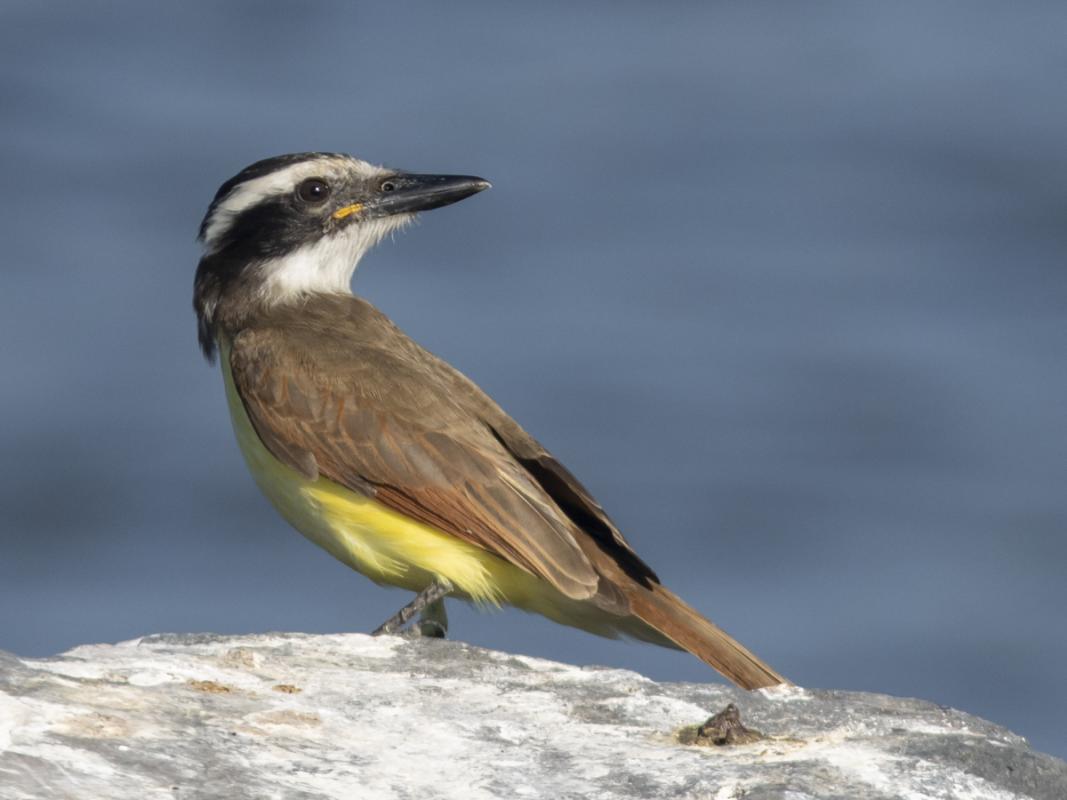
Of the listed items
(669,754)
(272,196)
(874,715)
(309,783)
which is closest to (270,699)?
(309,783)

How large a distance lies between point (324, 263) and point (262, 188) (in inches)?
18.5

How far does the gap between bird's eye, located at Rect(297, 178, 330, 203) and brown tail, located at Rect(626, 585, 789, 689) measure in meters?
2.85

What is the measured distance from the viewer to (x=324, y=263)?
29.7ft

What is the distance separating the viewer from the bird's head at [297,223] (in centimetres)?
885

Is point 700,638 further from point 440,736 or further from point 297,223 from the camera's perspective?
point 297,223

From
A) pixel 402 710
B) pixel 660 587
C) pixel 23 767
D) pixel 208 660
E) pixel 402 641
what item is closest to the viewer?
pixel 23 767

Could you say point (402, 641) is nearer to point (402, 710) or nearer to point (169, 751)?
point (402, 710)

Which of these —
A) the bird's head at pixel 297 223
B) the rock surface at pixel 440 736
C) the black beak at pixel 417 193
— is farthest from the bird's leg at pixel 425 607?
the black beak at pixel 417 193

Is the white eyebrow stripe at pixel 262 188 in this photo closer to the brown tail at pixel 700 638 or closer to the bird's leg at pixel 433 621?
the bird's leg at pixel 433 621

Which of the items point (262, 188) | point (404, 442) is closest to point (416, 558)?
point (404, 442)

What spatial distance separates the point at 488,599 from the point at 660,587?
712 millimetres

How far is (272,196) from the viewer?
8.93m

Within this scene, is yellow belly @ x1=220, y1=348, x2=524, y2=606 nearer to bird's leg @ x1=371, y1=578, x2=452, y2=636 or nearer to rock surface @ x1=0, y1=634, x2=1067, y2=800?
bird's leg @ x1=371, y1=578, x2=452, y2=636

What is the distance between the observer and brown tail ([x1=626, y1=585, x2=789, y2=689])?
7.04 meters
